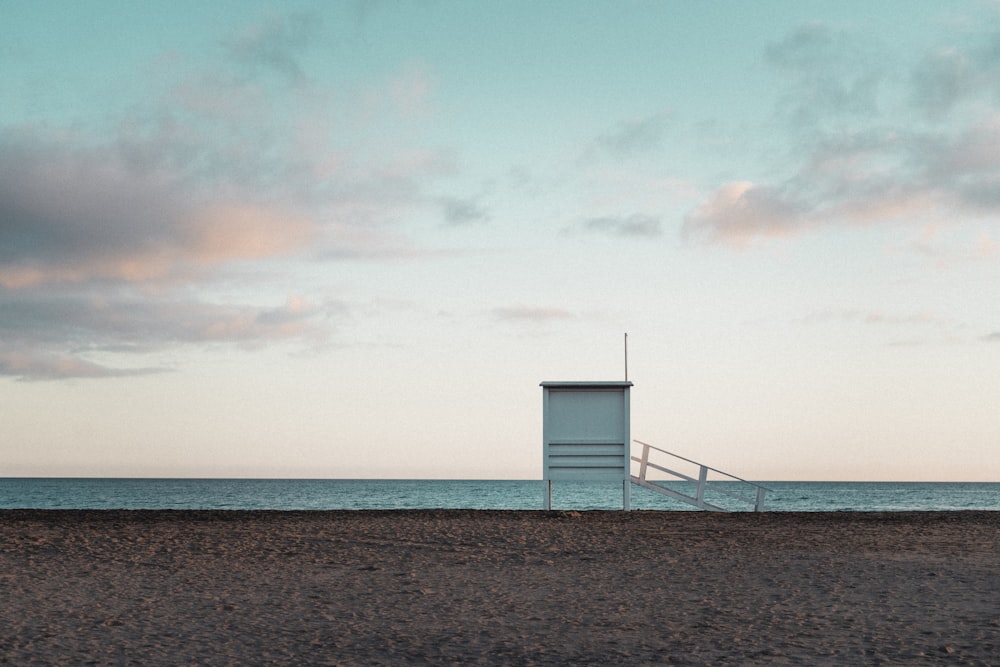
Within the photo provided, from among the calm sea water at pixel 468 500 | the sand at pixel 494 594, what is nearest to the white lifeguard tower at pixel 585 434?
the sand at pixel 494 594

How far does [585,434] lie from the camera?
22.6 metres

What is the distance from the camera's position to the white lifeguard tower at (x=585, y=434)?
2253 cm

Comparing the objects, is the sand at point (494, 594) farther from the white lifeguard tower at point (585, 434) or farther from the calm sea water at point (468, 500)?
the calm sea water at point (468, 500)

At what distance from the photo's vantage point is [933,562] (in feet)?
42.5

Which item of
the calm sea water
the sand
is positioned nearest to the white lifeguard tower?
the sand

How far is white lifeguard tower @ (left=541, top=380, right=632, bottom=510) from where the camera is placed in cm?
2253

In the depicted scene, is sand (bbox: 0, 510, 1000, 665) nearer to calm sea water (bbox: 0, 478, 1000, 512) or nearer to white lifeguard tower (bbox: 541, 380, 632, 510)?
white lifeguard tower (bbox: 541, 380, 632, 510)

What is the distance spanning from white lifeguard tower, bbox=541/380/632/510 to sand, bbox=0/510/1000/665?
15.9 ft

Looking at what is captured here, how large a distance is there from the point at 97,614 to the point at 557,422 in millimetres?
14281

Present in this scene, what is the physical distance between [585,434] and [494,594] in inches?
487

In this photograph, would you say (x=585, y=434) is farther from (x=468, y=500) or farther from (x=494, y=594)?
(x=468, y=500)

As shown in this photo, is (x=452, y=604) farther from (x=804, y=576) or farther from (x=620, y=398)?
(x=620, y=398)

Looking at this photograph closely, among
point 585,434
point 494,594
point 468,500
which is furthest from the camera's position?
point 468,500

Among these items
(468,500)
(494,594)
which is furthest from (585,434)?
(468,500)
